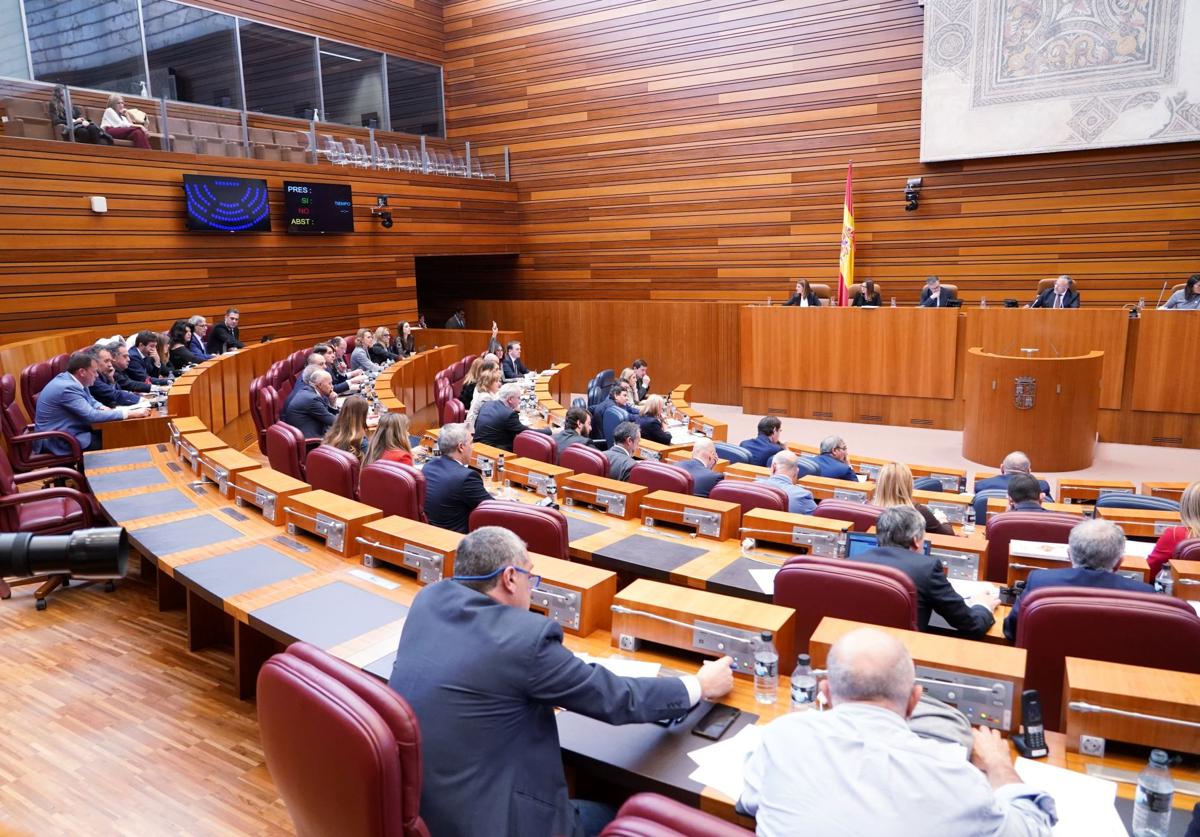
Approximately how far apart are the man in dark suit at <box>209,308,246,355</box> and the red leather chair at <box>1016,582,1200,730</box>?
9.03m

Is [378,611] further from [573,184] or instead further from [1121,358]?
[573,184]

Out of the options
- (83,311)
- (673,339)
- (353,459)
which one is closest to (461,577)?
(353,459)

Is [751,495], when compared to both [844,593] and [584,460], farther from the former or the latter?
[844,593]

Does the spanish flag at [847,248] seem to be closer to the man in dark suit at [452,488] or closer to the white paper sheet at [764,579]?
the man in dark suit at [452,488]

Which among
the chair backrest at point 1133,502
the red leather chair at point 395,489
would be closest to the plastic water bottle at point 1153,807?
the red leather chair at point 395,489

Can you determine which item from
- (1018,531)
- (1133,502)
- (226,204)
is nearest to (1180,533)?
(1018,531)

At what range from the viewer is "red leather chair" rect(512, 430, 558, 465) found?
5.50m

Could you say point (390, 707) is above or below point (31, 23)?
below

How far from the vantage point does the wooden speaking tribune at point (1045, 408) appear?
7703 mm

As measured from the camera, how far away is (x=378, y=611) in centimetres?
266

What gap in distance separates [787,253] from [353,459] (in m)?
9.27

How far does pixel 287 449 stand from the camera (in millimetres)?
5176

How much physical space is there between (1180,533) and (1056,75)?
8205mm

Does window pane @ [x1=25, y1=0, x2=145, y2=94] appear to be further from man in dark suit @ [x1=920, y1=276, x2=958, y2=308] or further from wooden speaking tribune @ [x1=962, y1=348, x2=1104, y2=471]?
wooden speaking tribune @ [x1=962, y1=348, x2=1104, y2=471]
